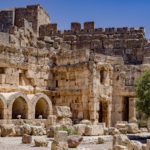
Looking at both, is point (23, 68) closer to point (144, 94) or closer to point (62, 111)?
point (62, 111)

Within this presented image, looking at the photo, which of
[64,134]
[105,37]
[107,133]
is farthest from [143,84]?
[105,37]

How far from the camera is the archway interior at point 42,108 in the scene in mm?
28730

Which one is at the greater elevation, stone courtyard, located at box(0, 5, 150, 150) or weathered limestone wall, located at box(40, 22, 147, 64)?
weathered limestone wall, located at box(40, 22, 147, 64)

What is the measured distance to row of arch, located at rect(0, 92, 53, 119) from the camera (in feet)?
83.5

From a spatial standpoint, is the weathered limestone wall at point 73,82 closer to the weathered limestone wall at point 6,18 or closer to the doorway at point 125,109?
the doorway at point 125,109

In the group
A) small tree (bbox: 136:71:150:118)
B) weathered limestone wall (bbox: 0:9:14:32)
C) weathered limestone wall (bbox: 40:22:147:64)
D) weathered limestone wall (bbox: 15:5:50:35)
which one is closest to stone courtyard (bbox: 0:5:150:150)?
small tree (bbox: 136:71:150:118)

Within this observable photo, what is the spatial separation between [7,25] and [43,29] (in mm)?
4250

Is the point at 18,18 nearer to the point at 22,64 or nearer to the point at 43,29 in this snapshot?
the point at 43,29

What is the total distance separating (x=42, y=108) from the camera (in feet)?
96.3

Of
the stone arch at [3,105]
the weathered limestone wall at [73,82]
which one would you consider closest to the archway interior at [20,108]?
the stone arch at [3,105]

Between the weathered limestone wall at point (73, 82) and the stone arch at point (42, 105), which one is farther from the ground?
the weathered limestone wall at point (73, 82)

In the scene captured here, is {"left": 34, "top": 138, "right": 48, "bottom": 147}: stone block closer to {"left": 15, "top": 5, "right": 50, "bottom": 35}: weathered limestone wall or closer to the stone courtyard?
the stone courtyard

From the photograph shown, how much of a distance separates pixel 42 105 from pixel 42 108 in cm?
24

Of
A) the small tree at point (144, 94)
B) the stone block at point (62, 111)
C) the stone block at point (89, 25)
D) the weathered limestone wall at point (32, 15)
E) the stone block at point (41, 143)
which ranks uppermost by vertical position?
the weathered limestone wall at point (32, 15)
